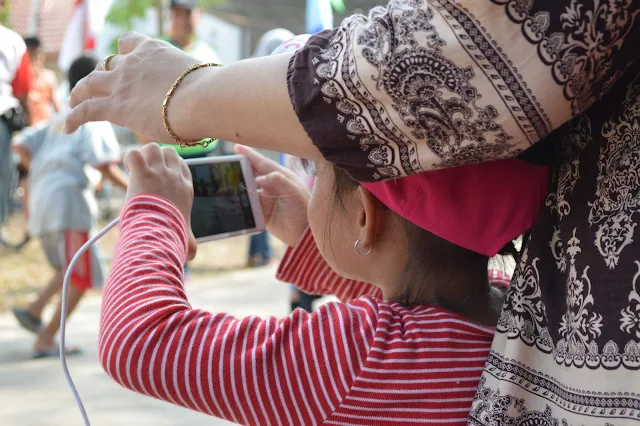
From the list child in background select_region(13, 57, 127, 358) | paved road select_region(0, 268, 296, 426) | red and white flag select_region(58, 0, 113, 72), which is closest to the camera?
paved road select_region(0, 268, 296, 426)

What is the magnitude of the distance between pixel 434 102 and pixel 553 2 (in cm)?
16

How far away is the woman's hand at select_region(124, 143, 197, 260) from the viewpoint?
51.6 inches

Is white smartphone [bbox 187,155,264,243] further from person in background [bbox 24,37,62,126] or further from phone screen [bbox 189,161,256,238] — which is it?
person in background [bbox 24,37,62,126]

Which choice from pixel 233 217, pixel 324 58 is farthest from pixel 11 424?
pixel 324 58

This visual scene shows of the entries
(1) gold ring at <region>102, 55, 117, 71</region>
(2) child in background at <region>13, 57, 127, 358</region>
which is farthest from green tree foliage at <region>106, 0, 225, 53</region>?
(1) gold ring at <region>102, 55, 117, 71</region>

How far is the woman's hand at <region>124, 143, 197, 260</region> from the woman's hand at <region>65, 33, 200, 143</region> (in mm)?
157

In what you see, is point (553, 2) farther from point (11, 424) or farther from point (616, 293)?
point (11, 424)

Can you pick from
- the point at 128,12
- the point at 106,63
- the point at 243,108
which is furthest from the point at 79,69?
the point at 128,12

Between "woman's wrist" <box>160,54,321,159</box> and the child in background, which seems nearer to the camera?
"woman's wrist" <box>160,54,321,159</box>

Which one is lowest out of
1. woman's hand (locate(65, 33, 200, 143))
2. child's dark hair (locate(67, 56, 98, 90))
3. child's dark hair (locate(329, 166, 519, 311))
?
child's dark hair (locate(67, 56, 98, 90))

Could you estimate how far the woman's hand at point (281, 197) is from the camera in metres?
1.68

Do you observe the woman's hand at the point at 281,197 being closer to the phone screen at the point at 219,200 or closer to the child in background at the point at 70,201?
the phone screen at the point at 219,200

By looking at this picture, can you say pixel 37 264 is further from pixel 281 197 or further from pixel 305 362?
pixel 305 362

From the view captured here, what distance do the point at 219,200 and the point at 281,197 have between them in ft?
0.52
